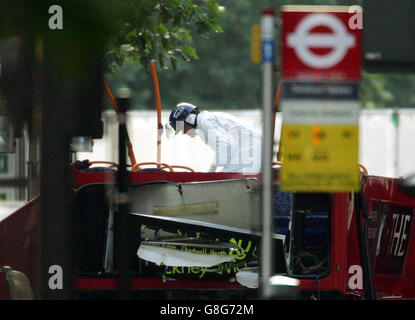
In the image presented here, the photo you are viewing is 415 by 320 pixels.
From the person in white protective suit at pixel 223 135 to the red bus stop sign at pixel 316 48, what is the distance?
2.34 metres

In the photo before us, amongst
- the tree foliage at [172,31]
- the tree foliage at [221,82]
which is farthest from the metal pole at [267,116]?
the tree foliage at [221,82]

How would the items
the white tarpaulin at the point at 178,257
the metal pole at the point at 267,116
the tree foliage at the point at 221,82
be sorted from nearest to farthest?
1. the metal pole at the point at 267,116
2. the white tarpaulin at the point at 178,257
3. the tree foliage at the point at 221,82

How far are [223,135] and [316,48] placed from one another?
9.86 feet

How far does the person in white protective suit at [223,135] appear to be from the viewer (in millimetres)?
5662

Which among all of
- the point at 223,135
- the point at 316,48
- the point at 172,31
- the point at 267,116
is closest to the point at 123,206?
the point at 267,116

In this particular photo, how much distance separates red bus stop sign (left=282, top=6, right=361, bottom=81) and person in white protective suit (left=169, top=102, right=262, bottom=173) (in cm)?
234

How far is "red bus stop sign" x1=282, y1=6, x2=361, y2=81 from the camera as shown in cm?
321

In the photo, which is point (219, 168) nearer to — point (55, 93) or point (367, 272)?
point (367, 272)

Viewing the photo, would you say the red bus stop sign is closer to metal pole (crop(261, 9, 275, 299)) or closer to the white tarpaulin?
metal pole (crop(261, 9, 275, 299))

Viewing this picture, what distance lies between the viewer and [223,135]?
6207 millimetres

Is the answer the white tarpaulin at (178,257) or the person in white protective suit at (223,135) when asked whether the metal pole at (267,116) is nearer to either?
the white tarpaulin at (178,257)

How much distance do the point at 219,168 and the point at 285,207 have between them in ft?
3.29
